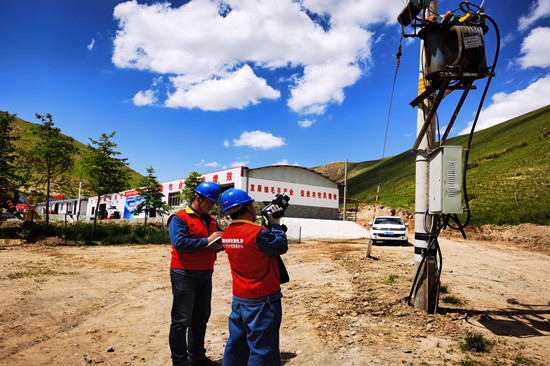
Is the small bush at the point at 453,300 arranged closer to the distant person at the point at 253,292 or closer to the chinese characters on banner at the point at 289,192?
the distant person at the point at 253,292

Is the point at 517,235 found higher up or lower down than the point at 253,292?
lower down

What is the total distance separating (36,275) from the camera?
30.7 ft

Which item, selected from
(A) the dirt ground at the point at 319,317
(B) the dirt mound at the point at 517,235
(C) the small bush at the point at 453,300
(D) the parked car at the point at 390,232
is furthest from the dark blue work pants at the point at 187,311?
(B) the dirt mound at the point at 517,235

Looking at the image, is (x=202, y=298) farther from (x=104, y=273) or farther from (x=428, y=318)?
(x=104, y=273)

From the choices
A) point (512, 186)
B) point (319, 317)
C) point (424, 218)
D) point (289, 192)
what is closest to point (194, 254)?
point (319, 317)

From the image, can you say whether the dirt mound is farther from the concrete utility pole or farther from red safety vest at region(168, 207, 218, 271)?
red safety vest at region(168, 207, 218, 271)

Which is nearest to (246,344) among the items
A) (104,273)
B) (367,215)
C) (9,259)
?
(104,273)

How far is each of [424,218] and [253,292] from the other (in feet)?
13.0

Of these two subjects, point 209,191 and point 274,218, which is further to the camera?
point 209,191

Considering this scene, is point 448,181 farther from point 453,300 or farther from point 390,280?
point 390,280

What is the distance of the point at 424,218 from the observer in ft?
18.0

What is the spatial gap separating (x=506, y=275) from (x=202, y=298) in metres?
9.66

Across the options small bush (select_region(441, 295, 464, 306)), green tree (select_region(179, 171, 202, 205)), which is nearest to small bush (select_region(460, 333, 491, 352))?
small bush (select_region(441, 295, 464, 306))

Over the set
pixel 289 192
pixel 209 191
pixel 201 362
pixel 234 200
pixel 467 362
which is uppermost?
pixel 289 192
